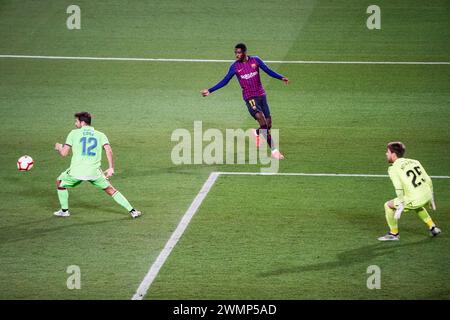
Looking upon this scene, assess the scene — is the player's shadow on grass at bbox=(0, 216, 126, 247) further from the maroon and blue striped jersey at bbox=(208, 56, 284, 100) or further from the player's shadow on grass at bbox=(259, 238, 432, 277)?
the maroon and blue striped jersey at bbox=(208, 56, 284, 100)

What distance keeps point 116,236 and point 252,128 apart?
25.8 feet

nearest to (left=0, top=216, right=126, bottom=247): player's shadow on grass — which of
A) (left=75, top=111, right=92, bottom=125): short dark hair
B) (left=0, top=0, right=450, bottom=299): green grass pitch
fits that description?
(left=0, top=0, right=450, bottom=299): green grass pitch

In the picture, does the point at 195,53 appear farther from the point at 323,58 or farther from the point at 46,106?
the point at 46,106

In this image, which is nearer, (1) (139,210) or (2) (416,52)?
(1) (139,210)

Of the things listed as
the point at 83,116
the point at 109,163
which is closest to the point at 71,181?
the point at 109,163

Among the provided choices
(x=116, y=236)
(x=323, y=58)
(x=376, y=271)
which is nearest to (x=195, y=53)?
(x=323, y=58)

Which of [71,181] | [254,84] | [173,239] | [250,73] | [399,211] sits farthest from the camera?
[254,84]

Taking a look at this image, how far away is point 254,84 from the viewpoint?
67.3 feet

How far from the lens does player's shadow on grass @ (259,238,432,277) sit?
46.3 feet

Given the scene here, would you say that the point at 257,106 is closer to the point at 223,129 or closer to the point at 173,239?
the point at 223,129

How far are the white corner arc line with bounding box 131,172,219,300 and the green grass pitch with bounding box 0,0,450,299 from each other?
0.14 m

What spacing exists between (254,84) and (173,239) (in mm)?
6009

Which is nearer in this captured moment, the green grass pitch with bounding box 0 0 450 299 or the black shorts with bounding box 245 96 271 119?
the green grass pitch with bounding box 0 0 450 299

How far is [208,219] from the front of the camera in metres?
16.6
